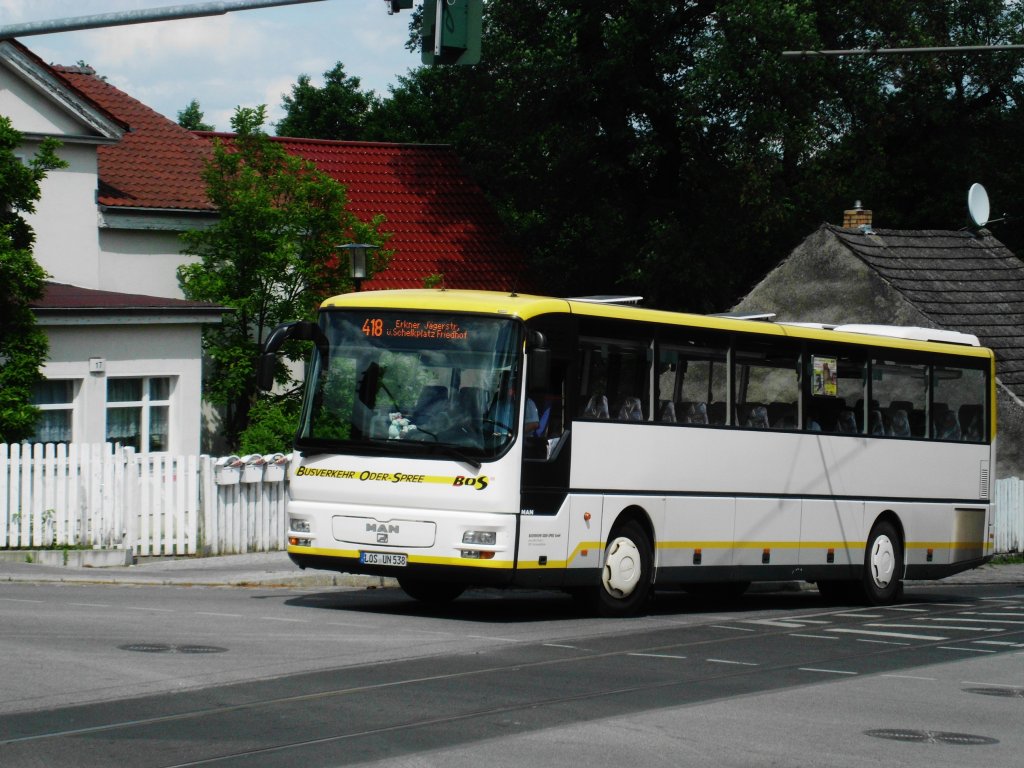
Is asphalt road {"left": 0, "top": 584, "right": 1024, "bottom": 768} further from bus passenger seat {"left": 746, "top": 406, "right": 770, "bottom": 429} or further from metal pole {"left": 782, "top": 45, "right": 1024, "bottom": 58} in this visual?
metal pole {"left": 782, "top": 45, "right": 1024, "bottom": 58}

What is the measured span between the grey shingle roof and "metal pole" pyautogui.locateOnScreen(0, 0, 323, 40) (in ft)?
75.3

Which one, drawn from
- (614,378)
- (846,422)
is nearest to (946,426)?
(846,422)

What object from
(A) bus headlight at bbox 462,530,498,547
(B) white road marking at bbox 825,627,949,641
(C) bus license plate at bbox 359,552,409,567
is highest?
(A) bus headlight at bbox 462,530,498,547

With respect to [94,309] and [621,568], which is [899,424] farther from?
[94,309]

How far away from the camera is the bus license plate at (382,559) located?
51.1ft

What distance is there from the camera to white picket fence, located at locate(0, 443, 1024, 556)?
20906 mm

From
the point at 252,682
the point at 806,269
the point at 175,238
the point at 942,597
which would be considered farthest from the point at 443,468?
the point at 806,269

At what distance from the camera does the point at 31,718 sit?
945cm

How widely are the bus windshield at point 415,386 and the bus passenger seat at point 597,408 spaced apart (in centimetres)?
123

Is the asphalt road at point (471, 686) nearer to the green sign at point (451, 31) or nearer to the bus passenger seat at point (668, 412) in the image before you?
the bus passenger seat at point (668, 412)

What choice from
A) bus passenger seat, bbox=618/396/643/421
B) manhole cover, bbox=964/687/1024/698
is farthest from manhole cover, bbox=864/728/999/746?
bus passenger seat, bbox=618/396/643/421

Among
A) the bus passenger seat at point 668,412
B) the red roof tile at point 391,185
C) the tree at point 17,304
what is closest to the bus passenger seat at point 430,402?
the bus passenger seat at point 668,412

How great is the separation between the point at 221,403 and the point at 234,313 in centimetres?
160

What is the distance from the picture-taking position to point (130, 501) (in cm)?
2119
